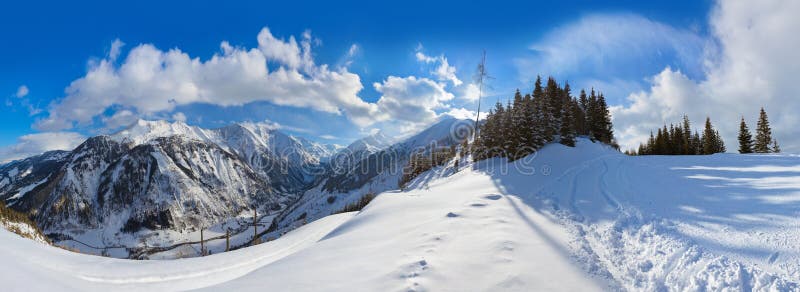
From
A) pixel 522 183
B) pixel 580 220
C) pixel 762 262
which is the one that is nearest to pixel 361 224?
pixel 580 220

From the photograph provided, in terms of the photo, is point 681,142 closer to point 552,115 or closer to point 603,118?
point 603,118

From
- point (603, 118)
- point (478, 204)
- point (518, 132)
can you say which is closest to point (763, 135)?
point (603, 118)

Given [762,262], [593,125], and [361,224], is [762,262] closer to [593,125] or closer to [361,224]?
[361,224]

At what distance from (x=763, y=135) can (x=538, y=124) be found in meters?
39.2

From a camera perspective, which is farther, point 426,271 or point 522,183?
point 522,183

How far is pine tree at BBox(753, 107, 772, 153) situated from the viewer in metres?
52.4

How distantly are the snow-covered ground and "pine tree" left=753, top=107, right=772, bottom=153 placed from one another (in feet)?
186

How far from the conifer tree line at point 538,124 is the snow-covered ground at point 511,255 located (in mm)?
31076

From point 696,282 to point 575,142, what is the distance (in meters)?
48.3

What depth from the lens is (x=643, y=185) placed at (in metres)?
17.5

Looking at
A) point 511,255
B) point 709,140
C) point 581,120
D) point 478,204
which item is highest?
point 581,120

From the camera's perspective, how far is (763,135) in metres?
52.9

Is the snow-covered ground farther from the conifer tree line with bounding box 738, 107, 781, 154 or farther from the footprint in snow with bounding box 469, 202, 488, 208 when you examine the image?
the conifer tree line with bounding box 738, 107, 781, 154

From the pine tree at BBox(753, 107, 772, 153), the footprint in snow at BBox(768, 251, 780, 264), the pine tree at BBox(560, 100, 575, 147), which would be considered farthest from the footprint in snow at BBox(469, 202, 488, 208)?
the pine tree at BBox(753, 107, 772, 153)
